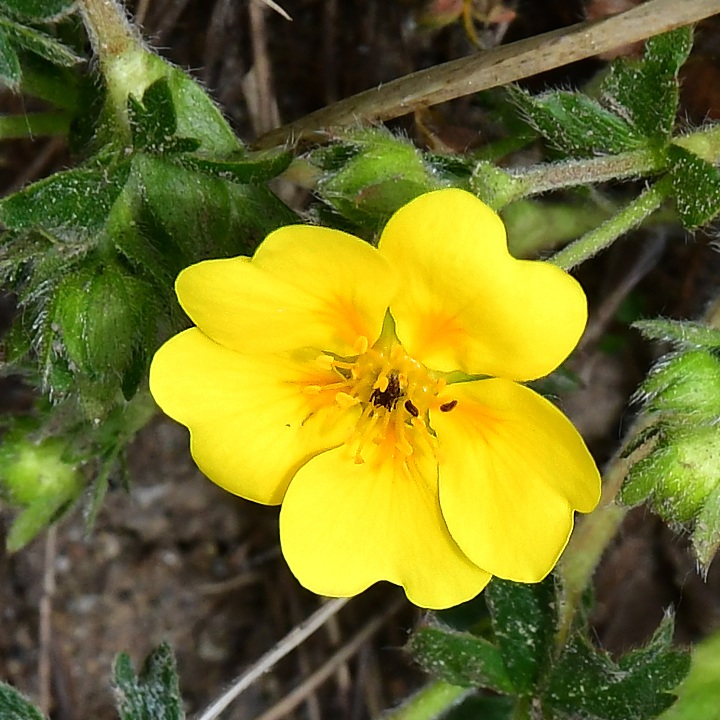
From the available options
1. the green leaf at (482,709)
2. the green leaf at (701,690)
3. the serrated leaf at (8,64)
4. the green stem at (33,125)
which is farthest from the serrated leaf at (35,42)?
the green leaf at (701,690)

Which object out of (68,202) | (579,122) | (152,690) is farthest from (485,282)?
(152,690)

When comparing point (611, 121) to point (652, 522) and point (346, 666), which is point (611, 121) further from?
point (346, 666)

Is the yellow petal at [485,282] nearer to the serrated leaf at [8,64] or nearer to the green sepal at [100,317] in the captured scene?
the green sepal at [100,317]

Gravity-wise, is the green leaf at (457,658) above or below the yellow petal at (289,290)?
below

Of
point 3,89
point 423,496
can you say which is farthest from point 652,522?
point 3,89

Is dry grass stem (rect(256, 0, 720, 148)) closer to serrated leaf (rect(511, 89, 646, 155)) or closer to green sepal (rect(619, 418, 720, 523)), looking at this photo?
serrated leaf (rect(511, 89, 646, 155))

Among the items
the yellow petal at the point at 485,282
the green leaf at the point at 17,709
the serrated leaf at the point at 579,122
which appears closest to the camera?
the yellow petal at the point at 485,282
